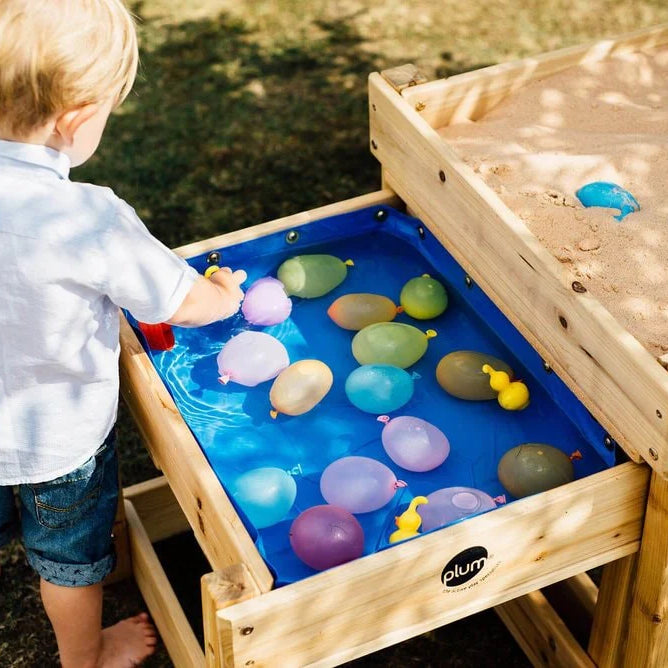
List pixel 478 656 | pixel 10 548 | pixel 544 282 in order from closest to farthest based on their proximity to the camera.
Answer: pixel 544 282 < pixel 478 656 < pixel 10 548

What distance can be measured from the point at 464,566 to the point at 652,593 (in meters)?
0.42

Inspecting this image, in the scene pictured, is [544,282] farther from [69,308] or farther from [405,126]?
[69,308]

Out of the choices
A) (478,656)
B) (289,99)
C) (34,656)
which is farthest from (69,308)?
(289,99)

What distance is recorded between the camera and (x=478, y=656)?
96.9 inches

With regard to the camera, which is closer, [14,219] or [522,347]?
[14,219]

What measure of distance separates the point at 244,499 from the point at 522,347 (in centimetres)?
64

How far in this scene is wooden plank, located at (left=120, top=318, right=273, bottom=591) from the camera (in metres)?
1.72

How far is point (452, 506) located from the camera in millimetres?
1843

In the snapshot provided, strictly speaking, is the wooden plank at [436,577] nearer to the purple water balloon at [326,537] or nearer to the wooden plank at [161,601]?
the purple water balloon at [326,537]

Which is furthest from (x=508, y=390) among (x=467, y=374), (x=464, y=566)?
(x=464, y=566)

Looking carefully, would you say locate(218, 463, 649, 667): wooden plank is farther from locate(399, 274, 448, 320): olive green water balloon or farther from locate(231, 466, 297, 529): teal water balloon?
locate(399, 274, 448, 320): olive green water balloon

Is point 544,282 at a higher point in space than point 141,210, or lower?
higher

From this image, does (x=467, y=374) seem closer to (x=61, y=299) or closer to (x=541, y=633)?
(x=541, y=633)

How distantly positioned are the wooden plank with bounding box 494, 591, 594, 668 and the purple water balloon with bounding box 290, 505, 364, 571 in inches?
28.4
